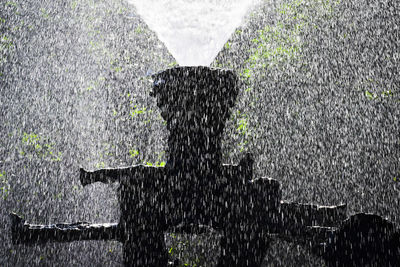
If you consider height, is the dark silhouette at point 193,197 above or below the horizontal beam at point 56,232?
above

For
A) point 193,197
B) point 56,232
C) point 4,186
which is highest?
point 193,197

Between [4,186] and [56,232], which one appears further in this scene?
[4,186]

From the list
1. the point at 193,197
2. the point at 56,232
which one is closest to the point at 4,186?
the point at 56,232

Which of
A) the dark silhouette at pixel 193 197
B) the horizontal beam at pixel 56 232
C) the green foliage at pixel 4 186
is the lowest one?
the green foliage at pixel 4 186

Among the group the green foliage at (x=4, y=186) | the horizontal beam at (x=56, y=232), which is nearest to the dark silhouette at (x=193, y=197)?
the horizontal beam at (x=56, y=232)

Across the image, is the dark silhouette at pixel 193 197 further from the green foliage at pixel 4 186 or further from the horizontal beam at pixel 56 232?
the green foliage at pixel 4 186

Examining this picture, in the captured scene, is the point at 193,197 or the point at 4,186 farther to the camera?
the point at 4,186

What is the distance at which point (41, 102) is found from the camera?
30.1 feet

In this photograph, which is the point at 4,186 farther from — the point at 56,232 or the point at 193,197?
the point at 193,197

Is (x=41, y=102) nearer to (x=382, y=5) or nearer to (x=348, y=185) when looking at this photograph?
(x=348, y=185)

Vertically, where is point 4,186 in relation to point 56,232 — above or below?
below

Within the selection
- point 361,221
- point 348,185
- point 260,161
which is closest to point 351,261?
point 361,221

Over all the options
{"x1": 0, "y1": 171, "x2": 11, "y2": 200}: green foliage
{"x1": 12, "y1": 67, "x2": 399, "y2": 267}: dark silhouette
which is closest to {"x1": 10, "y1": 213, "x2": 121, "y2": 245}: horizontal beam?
{"x1": 12, "y1": 67, "x2": 399, "y2": 267}: dark silhouette

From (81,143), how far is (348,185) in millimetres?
6734
